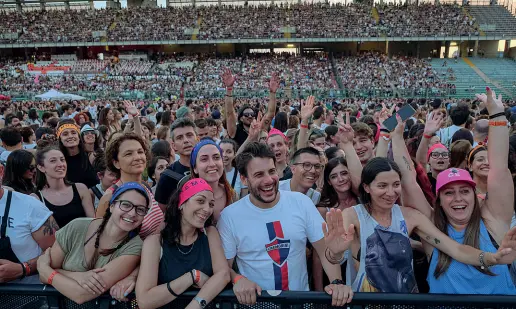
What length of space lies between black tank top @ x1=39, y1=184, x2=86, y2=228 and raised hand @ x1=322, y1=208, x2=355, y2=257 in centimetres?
240

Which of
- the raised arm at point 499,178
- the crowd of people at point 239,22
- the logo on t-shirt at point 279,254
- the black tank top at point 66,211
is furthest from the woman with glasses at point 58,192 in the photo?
the crowd of people at point 239,22

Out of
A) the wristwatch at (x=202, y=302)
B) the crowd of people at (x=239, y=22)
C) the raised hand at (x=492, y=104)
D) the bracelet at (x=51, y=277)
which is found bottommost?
the wristwatch at (x=202, y=302)

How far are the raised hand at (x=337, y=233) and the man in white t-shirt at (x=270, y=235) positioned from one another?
0.73 feet

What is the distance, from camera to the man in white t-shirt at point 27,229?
9.13 ft

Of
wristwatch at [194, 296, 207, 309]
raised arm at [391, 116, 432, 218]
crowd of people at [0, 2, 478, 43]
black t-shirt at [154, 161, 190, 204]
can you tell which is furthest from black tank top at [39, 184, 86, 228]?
crowd of people at [0, 2, 478, 43]

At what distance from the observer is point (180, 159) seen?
158 inches

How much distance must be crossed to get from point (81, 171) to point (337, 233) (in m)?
3.75

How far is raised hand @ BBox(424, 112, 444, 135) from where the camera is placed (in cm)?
378

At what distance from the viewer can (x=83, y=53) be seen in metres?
47.0

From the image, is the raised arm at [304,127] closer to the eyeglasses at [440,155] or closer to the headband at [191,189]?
the eyeglasses at [440,155]

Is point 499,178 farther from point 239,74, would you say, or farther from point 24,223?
point 239,74

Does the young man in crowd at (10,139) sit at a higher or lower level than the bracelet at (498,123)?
lower

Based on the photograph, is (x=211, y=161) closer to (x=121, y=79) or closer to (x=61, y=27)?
(x=121, y=79)

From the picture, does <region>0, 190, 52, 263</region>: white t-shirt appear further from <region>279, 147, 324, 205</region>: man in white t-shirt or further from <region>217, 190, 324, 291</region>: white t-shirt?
<region>279, 147, 324, 205</region>: man in white t-shirt
